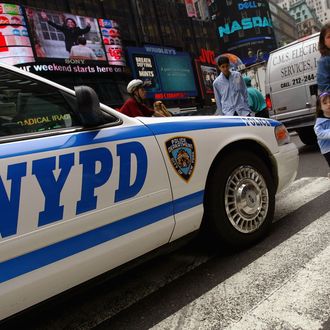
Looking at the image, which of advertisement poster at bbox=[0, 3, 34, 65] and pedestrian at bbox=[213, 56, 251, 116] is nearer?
pedestrian at bbox=[213, 56, 251, 116]

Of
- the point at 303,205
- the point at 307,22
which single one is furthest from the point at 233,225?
the point at 307,22

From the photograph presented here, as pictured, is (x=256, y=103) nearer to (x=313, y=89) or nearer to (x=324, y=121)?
(x=313, y=89)

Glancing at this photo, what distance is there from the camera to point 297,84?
7340mm

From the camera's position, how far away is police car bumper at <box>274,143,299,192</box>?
3.60 meters

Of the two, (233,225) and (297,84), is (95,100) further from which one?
(297,84)

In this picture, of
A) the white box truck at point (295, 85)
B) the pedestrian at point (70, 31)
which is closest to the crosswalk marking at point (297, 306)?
the white box truck at point (295, 85)

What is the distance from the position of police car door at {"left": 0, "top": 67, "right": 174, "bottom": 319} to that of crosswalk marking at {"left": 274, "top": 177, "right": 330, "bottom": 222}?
1.75 metres

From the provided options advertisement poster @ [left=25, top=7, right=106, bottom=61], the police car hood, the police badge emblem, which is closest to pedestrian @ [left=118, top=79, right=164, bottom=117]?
the police car hood

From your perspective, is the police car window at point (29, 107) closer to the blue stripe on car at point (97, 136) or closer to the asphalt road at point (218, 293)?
the blue stripe on car at point (97, 136)


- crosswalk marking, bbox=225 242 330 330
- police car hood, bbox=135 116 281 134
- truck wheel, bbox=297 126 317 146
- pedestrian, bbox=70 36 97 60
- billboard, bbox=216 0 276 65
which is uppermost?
billboard, bbox=216 0 276 65

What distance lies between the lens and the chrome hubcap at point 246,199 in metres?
3.14

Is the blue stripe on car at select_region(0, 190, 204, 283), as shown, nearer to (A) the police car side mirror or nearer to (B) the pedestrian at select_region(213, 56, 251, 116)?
(A) the police car side mirror

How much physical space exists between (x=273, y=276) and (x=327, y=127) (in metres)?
1.81

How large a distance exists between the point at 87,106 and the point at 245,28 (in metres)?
82.1
